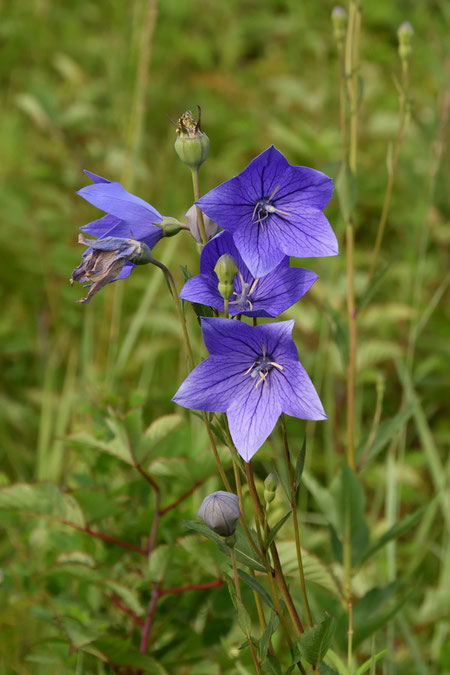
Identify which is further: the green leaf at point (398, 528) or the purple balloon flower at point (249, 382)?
the green leaf at point (398, 528)

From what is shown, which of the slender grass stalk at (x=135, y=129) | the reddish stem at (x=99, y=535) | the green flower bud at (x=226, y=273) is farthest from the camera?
the slender grass stalk at (x=135, y=129)

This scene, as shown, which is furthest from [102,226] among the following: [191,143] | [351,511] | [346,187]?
[351,511]

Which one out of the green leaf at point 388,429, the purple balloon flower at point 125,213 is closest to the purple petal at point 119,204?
the purple balloon flower at point 125,213

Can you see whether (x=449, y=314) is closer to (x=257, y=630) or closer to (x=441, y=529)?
(x=441, y=529)

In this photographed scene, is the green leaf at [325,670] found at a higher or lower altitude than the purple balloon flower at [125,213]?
lower

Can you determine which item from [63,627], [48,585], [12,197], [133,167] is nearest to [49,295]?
[12,197]

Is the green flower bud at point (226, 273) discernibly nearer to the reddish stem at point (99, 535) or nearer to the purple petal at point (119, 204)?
the purple petal at point (119, 204)

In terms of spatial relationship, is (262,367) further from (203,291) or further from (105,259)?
(105,259)

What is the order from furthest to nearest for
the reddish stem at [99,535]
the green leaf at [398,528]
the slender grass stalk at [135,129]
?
the slender grass stalk at [135,129]
the green leaf at [398,528]
the reddish stem at [99,535]
